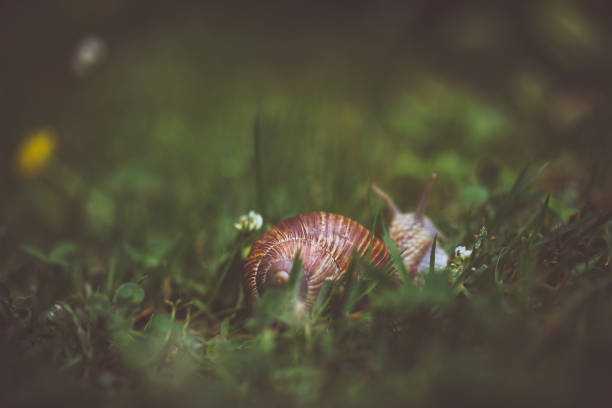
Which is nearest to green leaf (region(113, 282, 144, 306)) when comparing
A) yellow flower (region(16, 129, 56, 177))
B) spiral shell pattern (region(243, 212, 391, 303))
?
spiral shell pattern (region(243, 212, 391, 303))

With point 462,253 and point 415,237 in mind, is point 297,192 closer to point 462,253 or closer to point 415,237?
point 415,237

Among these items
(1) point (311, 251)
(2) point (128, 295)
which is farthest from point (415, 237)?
(2) point (128, 295)

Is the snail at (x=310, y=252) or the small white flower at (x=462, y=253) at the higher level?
the small white flower at (x=462, y=253)

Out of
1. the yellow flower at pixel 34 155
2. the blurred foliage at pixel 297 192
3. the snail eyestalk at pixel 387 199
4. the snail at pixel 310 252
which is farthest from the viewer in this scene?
the yellow flower at pixel 34 155

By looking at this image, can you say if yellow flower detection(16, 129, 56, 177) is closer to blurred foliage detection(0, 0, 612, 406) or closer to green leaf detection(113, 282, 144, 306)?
blurred foliage detection(0, 0, 612, 406)

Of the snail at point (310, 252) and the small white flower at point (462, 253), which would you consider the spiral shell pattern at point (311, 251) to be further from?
the small white flower at point (462, 253)

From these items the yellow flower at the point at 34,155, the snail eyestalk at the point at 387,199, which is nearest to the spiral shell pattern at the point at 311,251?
the snail eyestalk at the point at 387,199

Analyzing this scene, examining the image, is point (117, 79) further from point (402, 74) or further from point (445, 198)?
Result: point (445, 198)
